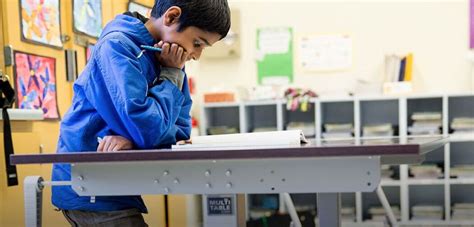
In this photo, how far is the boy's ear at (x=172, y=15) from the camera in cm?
119

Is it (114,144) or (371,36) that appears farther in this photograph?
(371,36)

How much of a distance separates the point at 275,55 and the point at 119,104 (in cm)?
301

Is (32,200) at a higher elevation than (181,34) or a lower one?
lower

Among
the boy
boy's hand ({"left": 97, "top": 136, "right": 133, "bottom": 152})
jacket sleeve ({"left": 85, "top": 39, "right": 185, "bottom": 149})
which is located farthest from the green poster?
boy's hand ({"left": 97, "top": 136, "right": 133, "bottom": 152})

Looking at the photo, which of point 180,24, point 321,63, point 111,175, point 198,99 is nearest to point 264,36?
point 321,63

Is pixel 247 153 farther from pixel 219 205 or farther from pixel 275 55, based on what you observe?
pixel 275 55

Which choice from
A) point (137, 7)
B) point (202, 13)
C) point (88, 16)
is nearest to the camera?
point (202, 13)

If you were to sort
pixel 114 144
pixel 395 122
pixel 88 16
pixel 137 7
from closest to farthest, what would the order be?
pixel 114 144 → pixel 88 16 → pixel 137 7 → pixel 395 122

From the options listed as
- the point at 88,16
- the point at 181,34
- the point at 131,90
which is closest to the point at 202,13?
the point at 181,34

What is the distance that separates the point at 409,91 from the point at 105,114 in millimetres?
2865

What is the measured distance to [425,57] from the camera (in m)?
3.72

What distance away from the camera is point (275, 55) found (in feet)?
13.0

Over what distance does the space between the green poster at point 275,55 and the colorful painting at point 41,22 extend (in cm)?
205

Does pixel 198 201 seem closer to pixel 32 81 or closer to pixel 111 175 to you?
pixel 32 81
